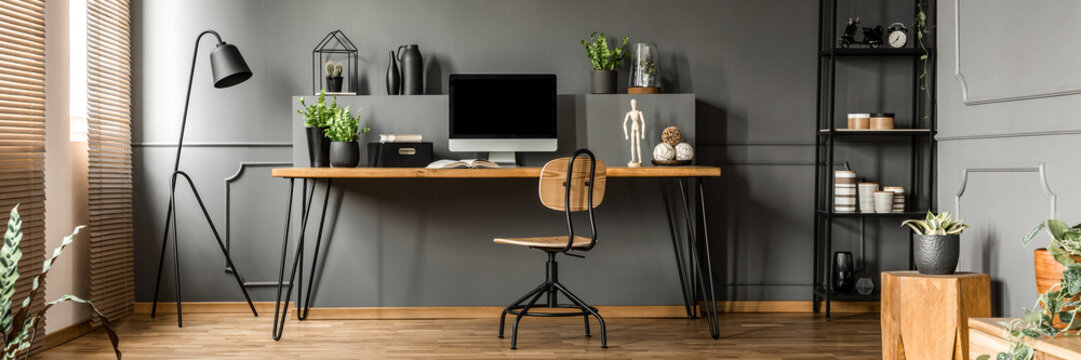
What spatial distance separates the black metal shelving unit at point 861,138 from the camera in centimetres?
412

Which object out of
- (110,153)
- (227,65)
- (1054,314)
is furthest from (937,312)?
(110,153)

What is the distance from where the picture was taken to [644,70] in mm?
4105

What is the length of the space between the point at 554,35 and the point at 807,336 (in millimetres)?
2017

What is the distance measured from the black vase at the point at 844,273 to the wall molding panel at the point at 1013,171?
4.03ft

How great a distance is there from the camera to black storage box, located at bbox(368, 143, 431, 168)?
3.92 metres

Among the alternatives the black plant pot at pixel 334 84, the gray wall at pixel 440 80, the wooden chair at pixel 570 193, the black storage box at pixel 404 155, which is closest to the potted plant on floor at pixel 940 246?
the wooden chair at pixel 570 193

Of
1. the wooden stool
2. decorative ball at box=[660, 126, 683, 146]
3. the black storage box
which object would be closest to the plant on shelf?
the wooden stool

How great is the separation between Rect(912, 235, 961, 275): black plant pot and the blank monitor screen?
6.02ft

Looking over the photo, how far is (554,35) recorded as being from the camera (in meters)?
4.24

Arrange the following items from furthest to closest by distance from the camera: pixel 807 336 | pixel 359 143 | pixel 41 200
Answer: pixel 359 143
pixel 807 336
pixel 41 200

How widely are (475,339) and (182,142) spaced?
199cm

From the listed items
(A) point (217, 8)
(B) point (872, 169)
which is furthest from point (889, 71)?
(A) point (217, 8)

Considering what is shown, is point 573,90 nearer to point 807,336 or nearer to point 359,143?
point 359,143

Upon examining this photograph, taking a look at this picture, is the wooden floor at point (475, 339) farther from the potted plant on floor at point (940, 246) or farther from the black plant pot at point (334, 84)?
the black plant pot at point (334, 84)
